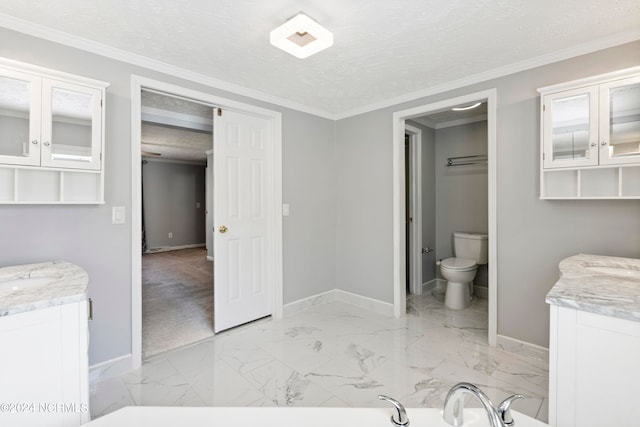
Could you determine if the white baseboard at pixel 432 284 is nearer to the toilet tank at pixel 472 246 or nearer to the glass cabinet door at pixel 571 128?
the toilet tank at pixel 472 246

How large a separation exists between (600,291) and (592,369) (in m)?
0.31

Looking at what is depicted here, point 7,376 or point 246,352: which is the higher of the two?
point 7,376

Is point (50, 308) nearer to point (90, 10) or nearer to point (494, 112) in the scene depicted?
point (90, 10)

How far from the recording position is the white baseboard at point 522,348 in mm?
2297

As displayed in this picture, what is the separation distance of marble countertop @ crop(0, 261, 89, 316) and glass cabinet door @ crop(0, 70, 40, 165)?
1.99ft

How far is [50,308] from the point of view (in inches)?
46.8

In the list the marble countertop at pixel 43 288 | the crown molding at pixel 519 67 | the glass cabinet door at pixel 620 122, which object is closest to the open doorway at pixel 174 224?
the marble countertop at pixel 43 288

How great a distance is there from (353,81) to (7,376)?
9.13 feet

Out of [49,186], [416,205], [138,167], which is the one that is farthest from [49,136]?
[416,205]

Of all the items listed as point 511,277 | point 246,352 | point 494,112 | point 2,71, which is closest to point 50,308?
point 2,71

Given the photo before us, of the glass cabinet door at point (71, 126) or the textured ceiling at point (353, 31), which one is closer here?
the textured ceiling at point (353, 31)

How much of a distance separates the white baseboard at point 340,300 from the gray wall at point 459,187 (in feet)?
4.57

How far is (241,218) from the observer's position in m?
3.00

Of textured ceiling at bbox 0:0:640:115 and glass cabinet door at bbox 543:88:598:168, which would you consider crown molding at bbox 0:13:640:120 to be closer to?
textured ceiling at bbox 0:0:640:115
